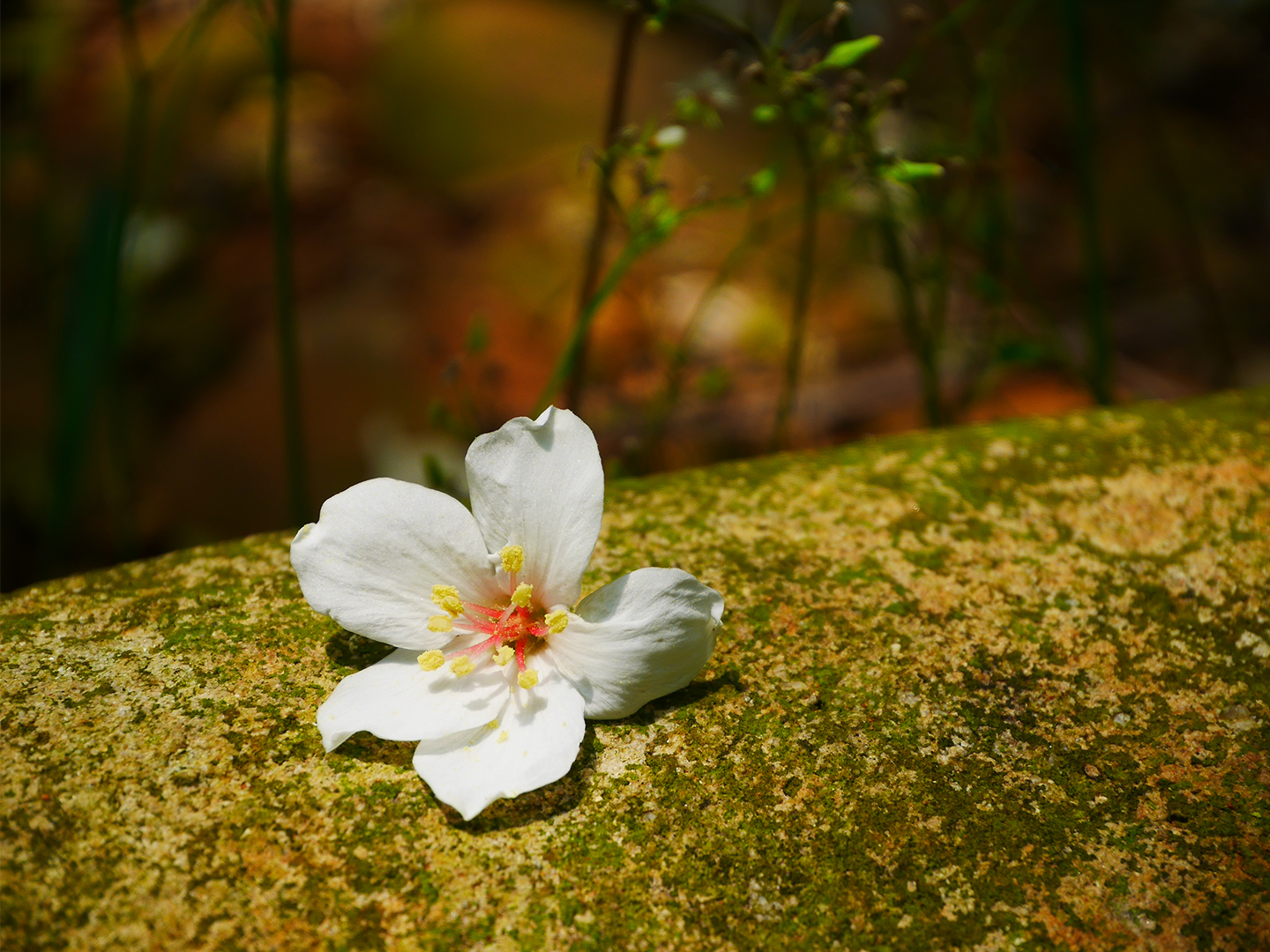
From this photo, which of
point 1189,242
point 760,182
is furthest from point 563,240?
point 760,182

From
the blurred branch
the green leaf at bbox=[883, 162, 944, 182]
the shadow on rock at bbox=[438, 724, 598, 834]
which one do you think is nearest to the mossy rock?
the shadow on rock at bbox=[438, 724, 598, 834]

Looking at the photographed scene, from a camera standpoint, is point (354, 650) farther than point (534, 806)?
Yes

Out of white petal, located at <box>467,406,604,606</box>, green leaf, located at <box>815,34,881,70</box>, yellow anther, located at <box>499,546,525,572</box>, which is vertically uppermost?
green leaf, located at <box>815,34,881,70</box>

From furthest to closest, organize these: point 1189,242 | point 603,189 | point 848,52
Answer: point 1189,242
point 603,189
point 848,52

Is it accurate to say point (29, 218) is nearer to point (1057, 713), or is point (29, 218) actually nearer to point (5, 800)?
point (5, 800)

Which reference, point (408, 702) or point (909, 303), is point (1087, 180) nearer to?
point (909, 303)

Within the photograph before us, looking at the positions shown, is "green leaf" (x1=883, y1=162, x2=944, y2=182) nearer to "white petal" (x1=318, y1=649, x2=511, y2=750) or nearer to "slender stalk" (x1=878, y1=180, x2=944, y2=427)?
"slender stalk" (x1=878, y1=180, x2=944, y2=427)
